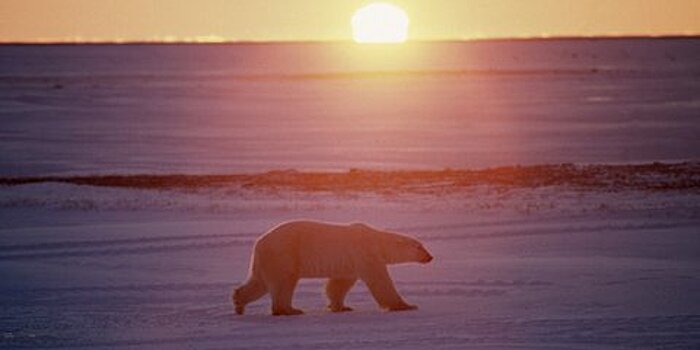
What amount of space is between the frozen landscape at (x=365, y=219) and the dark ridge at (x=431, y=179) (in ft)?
0.25

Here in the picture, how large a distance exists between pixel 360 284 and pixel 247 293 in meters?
2.46

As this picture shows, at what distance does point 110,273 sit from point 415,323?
4.45 metres

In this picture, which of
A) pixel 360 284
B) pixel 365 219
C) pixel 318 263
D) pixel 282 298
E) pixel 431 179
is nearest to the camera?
pixel 282 298

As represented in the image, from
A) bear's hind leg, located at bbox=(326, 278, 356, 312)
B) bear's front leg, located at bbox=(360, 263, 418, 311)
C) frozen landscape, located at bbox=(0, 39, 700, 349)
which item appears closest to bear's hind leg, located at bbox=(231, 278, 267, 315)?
frozen landscape, located at bbox=(0, 39, 700, 349)

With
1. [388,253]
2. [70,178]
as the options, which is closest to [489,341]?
[388,253]

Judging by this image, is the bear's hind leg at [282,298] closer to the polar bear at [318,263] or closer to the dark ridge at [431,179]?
the polar bear at [318,263]

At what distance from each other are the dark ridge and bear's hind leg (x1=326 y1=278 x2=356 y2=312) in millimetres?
10422

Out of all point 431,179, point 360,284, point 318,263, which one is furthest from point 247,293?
point 431,179

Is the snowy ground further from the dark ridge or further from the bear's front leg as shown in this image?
the dark ridge

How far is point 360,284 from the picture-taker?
1480cm

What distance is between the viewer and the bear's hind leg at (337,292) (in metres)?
12.6

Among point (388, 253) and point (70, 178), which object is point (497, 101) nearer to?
point (70, 178)

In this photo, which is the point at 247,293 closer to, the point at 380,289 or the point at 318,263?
the point at 318,263

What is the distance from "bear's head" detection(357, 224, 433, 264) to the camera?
12.7m
